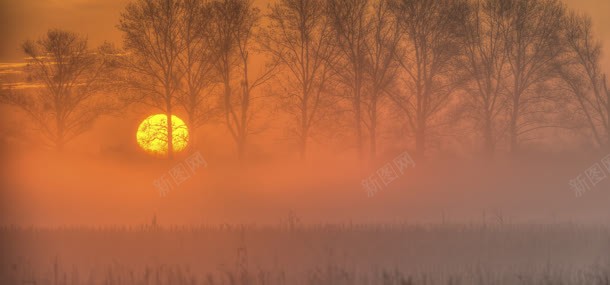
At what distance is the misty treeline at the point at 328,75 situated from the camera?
5797mm

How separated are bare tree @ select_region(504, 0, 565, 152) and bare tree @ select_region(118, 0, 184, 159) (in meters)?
2.70

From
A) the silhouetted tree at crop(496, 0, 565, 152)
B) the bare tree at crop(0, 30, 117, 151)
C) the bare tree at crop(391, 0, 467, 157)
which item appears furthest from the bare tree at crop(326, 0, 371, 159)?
the bare tree at crop(0, 30, 117, 151)

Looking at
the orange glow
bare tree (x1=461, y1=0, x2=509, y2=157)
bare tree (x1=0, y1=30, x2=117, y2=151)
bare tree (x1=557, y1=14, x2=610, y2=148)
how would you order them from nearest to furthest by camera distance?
1. the orange glow
2. bare tree (x1=0, y1=30, x2=117, y2=151)
3. bare tree (x1=461, y1=0, x2=509, y2=157)
4. bare tree (x1=557, y1=14, x2=610, y2=148)

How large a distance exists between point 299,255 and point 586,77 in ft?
9.50

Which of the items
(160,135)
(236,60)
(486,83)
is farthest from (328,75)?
(160,135)

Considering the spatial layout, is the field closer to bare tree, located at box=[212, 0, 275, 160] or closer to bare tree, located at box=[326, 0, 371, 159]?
bare tree, located at box=[212, 0, 275, 160]

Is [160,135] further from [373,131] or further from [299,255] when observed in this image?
[373,131]

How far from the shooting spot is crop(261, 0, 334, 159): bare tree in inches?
230

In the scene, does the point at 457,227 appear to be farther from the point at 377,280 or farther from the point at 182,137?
the point at 182,137

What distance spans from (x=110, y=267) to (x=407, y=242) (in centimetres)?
218

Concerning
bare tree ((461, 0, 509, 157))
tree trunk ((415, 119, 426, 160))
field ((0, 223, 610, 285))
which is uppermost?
bare tree ((461, 0, 509, 157))

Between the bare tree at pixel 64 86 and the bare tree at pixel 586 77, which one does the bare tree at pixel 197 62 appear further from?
the bare tree at pixel 586 77

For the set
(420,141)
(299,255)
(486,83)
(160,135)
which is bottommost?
(299,255)

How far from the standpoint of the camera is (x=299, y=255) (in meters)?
5.39
